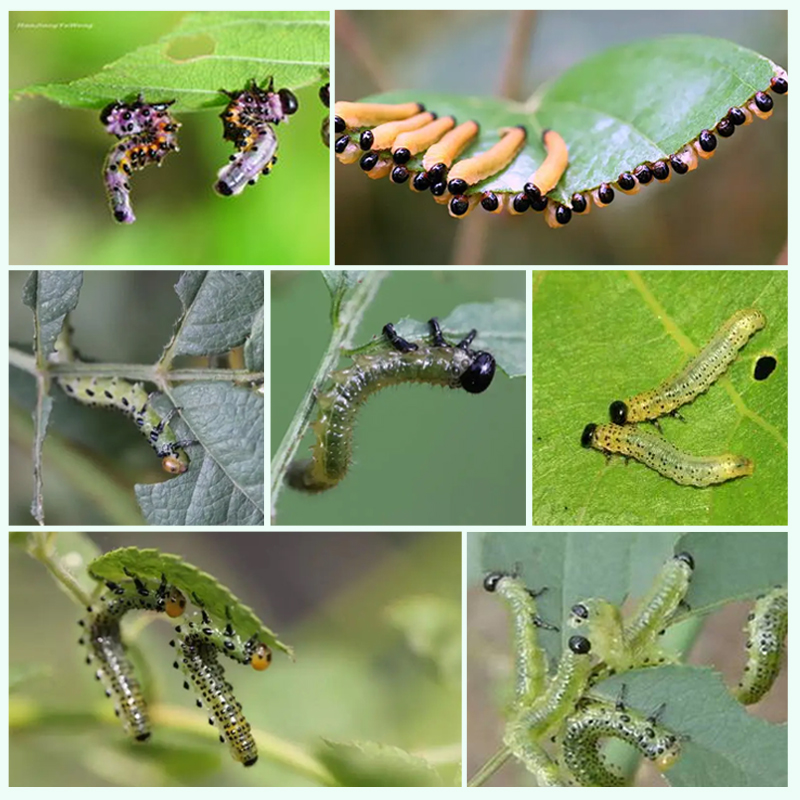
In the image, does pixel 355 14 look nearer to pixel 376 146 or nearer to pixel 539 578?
pixel 376 146

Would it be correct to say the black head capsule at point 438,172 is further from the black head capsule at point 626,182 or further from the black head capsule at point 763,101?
the black head capsule at point 763,101

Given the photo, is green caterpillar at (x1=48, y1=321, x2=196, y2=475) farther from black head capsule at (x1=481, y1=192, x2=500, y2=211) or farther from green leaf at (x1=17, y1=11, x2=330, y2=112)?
black head capsule at (x1=481, y1=192, x2=500, y2=211)

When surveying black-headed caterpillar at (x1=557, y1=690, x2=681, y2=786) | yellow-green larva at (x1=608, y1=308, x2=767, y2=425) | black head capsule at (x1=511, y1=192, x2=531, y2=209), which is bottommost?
black-headed caterpillar at (x1=557, y1=690, x2=681, y2=786)

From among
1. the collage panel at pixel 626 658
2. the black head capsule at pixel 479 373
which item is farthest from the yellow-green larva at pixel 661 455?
the black head capsule at pixel 479 373

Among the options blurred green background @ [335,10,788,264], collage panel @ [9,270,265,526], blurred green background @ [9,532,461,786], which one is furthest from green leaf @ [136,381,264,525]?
blurred green background @ [335,10,788,264]

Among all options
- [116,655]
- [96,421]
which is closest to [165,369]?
[96,421]

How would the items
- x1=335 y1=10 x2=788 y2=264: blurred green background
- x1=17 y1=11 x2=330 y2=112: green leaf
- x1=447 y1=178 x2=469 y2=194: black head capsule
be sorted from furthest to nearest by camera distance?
x1=335 y1=10 x2=788 y2=264: blurred green background, x1=17 y1=11 x2=330 y2=112: green leaf, x1=447 y1=178 x2=469 y2=194: black head capsule

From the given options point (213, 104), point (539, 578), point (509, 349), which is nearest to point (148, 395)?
point (213, 104)

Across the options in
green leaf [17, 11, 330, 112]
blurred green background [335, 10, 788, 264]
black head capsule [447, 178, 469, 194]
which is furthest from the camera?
blurred green background [335, 10, 788, 264]
